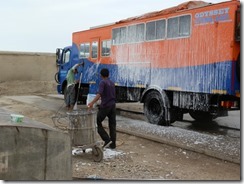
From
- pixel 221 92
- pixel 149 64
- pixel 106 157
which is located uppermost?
pixel 149 64

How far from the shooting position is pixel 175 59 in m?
10.0

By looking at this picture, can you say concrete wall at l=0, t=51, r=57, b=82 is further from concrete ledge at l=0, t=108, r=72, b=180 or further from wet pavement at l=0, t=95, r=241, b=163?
concrete ledge at l=0, t=108, r=72, b=180

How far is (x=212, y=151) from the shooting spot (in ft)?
23.7

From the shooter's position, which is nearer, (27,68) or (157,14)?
(157,14)

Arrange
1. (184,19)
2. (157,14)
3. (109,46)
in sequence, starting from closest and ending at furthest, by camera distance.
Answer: (184,19)
(157,14)
(109,46)

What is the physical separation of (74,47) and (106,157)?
9072 millimetres

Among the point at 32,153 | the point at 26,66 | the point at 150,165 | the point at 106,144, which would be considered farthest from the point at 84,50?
the point at 26,66

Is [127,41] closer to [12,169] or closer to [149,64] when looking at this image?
[149,64]

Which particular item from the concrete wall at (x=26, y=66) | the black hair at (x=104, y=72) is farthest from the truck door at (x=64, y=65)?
the concrete wall at (x=26, y=66)

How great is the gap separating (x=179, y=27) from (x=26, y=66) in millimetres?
18773

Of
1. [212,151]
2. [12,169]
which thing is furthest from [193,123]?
[12,169]

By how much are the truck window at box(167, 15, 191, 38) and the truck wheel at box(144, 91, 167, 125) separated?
180cm

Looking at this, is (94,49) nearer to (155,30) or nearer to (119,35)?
(119,35)

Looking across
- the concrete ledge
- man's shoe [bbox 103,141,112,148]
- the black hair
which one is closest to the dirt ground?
man's shoe [bbox 103,141,112,148]
